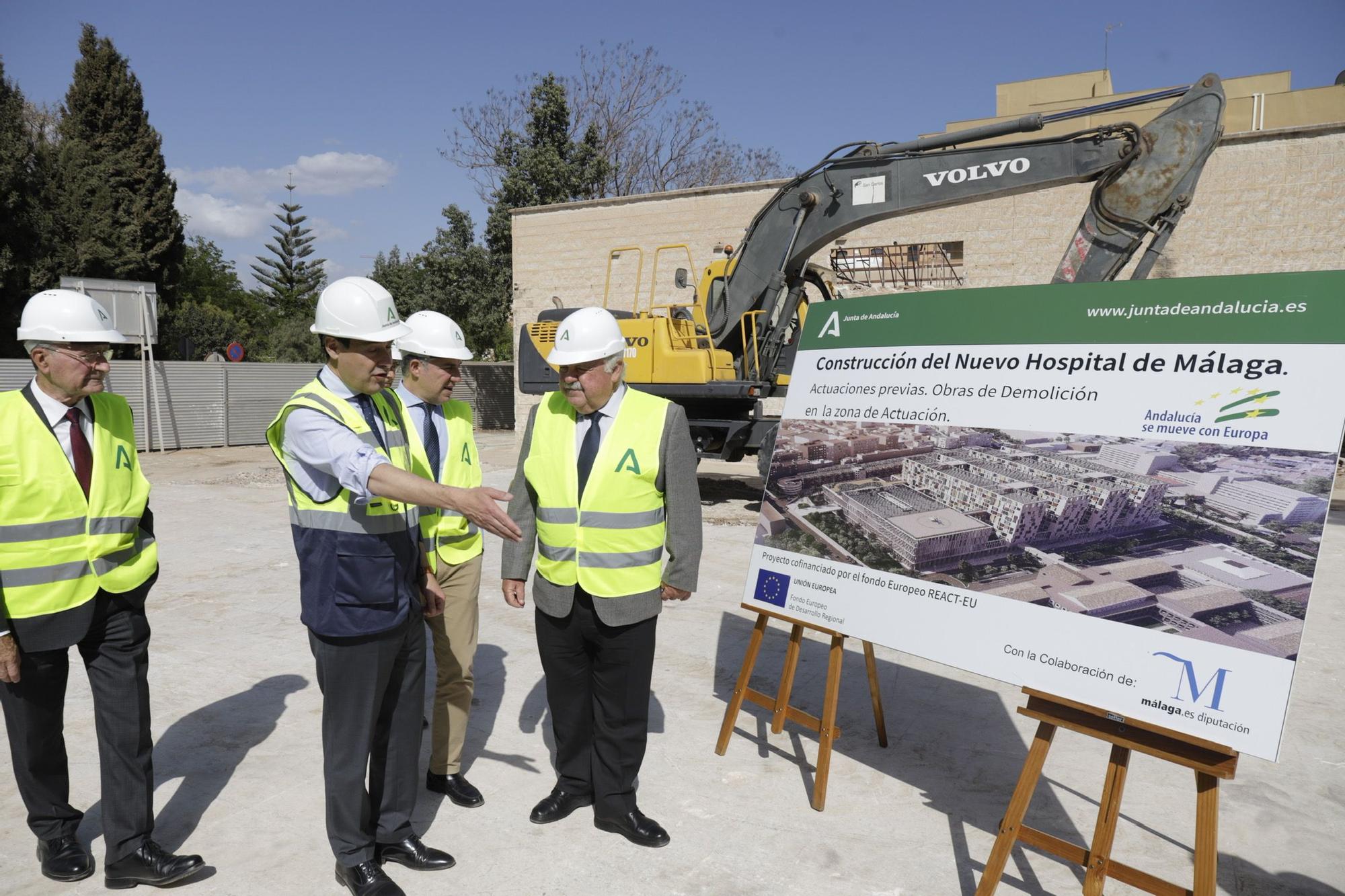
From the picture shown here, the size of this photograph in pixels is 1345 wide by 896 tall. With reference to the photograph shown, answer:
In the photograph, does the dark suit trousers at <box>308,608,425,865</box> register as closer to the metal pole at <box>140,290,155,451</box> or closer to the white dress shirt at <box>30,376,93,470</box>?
the white dress shirt at <box>30,376,93,470</box>

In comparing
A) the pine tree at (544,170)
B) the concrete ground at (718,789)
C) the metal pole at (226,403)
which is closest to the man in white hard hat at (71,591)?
the concrete ground at (718,789)

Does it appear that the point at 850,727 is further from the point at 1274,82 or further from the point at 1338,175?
the point at 1274,82

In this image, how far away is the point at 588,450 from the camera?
3.33m

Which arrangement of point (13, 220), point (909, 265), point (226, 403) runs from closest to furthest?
point (909, 265)
point (226, 403)
point (13, 220)

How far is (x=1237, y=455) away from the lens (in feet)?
8.38

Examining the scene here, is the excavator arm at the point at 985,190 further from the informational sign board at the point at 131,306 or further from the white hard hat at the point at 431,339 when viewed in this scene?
the informational sign board at the point at 131,306

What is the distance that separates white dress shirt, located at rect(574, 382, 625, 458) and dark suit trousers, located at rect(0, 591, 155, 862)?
5.61 ft

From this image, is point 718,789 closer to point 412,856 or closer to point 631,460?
point 412,856

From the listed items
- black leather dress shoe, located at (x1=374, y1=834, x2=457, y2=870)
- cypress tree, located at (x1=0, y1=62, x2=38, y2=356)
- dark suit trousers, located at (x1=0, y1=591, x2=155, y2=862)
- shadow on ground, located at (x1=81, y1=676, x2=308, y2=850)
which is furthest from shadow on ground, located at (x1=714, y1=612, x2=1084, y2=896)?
cypress tree, located at (x1=0, y1=62, x2=38, y2=356)

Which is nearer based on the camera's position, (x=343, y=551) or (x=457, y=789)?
(x=343, y=551)

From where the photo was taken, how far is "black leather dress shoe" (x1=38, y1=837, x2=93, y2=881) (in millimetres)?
2932

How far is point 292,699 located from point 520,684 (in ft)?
4.07

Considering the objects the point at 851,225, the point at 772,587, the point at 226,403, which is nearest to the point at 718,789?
the point at 772,587

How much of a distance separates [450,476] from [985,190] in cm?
705
